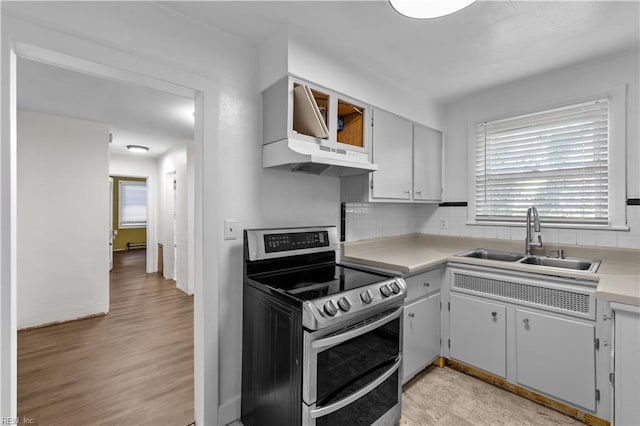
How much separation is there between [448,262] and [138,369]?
268 cm

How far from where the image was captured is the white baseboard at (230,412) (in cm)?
179

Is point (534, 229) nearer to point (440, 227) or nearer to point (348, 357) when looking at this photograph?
point (440, 227)

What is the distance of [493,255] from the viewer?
2688 millimetres

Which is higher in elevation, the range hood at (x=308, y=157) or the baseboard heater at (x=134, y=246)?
the range hood at (x=308, y=157)

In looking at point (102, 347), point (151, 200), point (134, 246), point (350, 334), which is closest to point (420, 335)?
point (350, 334)

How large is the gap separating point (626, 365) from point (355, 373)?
134 cm

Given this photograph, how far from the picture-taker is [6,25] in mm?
1202

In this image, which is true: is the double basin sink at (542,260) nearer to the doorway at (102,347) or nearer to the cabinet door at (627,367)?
the cabinet door at (627,367)

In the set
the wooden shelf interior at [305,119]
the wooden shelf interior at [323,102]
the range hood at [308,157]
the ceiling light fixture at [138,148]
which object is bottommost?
the range hood at [308,157]

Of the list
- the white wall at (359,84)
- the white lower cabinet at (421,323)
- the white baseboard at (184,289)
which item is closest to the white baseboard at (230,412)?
the white lower cabinet at (421,323)

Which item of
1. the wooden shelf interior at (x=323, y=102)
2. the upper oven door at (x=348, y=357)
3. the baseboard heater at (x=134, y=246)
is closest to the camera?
the upper oven door at (x=348, y=357)

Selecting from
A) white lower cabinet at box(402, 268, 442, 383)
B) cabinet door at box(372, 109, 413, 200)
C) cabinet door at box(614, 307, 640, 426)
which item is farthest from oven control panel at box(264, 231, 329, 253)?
cabinet door at box(614, 307, 640, 426)

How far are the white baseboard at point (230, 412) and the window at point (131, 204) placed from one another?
810 centimetres

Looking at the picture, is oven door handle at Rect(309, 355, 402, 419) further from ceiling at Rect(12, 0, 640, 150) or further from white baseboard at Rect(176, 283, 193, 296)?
white baseboard at Rect(176, 283, 193, 296)
